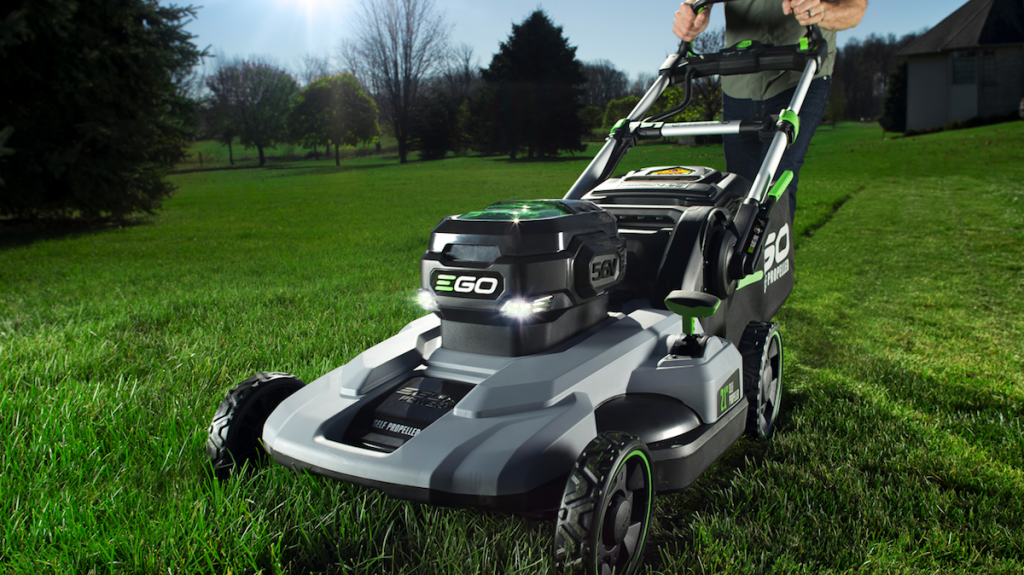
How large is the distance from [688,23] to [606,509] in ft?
8.43

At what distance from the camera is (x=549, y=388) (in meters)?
1.61

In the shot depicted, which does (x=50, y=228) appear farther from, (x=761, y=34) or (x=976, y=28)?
(x=976, y=28)

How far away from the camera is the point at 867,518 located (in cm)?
178

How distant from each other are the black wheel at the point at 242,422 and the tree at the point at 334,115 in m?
43.6

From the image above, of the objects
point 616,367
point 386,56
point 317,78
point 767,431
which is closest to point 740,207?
point 767,431

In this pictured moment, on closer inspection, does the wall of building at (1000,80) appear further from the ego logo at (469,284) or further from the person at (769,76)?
the ego logo at (469,284)

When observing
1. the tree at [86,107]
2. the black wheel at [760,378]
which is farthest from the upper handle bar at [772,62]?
the tree at [86,107]

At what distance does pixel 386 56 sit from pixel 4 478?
1384 inches

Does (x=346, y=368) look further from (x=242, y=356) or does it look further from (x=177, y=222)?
(x=177, y=222)

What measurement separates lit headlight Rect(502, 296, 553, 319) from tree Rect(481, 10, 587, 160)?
102 ft

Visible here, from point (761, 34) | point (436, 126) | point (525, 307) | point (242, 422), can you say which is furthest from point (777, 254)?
point (436, 126)

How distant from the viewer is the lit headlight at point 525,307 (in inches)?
67.5

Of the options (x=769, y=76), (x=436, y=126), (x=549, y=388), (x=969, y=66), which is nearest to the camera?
(x=549, y=388)

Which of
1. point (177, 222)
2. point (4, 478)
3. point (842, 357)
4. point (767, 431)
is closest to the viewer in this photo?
point (4, 478)
